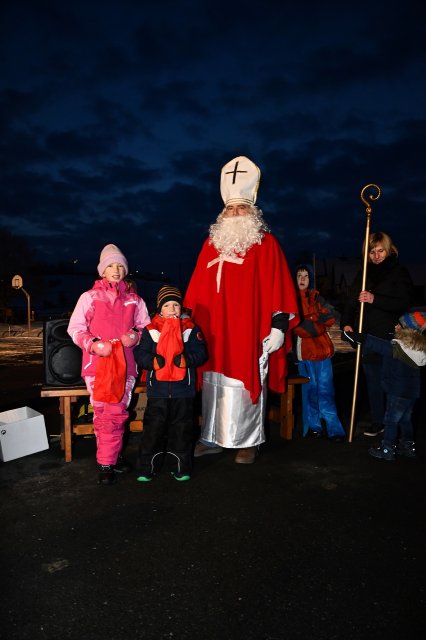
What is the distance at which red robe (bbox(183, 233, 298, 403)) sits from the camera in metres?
4.18

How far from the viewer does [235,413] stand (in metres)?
4.18

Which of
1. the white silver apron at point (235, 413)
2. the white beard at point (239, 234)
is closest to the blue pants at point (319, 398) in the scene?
the white silver apron at point (235, 413)

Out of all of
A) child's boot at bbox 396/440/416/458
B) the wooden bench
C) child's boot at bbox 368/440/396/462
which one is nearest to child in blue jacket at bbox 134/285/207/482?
the wooden bench

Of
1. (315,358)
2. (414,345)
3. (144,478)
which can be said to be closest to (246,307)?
(315,358)

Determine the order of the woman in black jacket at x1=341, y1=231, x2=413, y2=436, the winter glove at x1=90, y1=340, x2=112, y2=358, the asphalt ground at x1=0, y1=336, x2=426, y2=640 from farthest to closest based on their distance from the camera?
the woman in black jacket at x1=341, y1=231, x2=413, y2=436
the winter glove at x1=90, y1=340, x2=112, y2=358
the asphalt ground at x1=0, y1=336, x2=426, y2=640

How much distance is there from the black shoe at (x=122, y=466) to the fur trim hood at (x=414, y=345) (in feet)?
8.63

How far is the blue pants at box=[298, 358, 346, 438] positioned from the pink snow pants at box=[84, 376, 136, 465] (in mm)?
2064

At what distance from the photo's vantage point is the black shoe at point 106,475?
12.3 ft

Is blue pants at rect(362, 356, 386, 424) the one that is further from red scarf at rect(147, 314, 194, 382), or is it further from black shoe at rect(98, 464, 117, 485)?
black shoe at rect(98, 464, 117, 485)

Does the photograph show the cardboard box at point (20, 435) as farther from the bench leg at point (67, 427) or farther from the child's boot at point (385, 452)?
the child's boot at point (385, 452)

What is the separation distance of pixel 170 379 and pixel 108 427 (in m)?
0.68

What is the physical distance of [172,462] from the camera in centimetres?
436

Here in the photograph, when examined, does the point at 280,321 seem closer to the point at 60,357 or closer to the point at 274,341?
the point at 274,341

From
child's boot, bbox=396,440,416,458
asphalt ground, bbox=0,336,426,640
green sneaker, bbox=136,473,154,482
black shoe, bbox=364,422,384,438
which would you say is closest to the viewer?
asphalt ground, bbox=0,336,426,640
